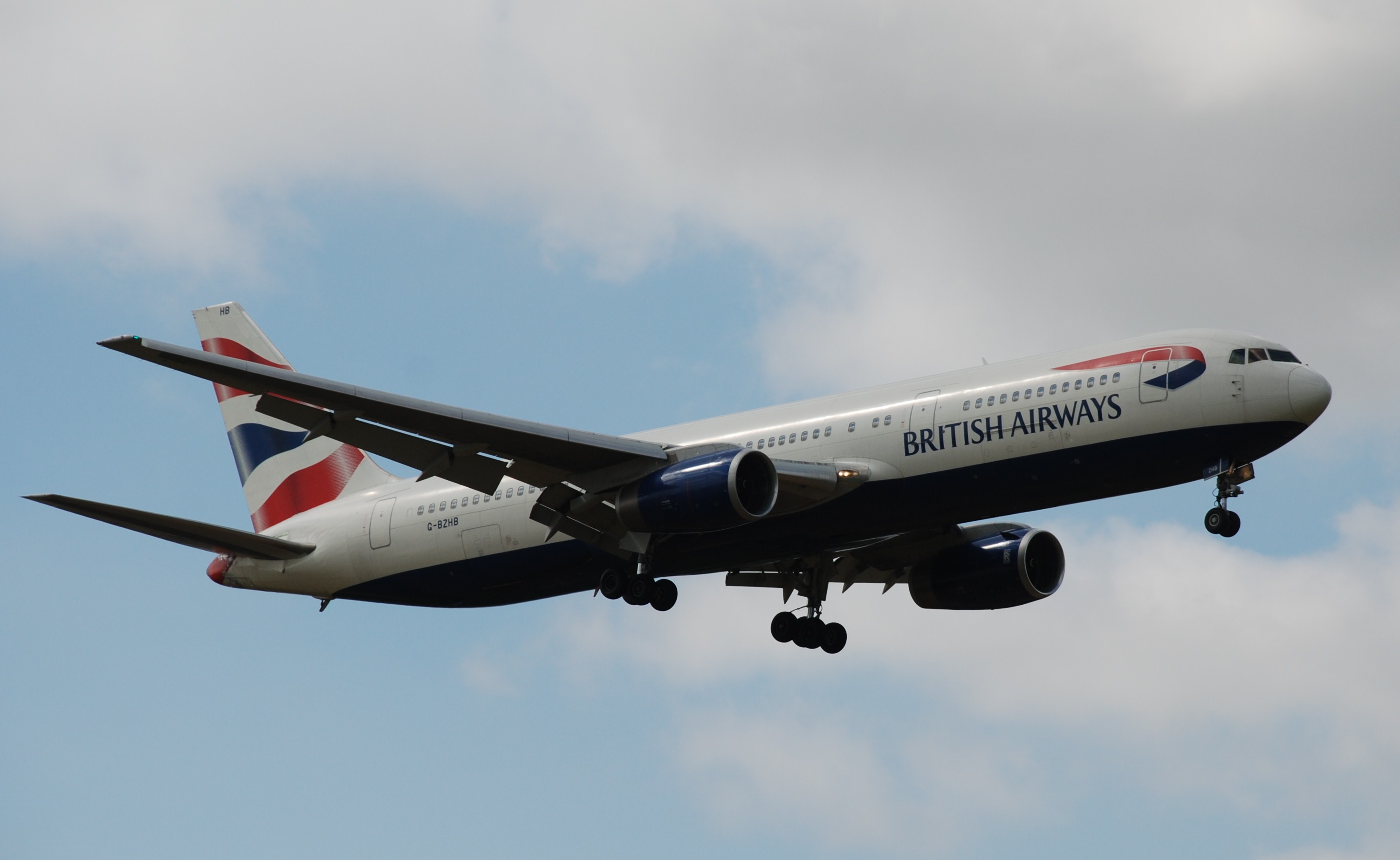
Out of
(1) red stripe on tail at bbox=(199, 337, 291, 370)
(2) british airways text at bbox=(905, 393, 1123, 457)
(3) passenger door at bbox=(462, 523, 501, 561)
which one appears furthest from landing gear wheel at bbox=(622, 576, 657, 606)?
(1) red stripe on tail at bbox=(199, 337, 291, 370)

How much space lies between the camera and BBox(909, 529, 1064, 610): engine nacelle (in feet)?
123

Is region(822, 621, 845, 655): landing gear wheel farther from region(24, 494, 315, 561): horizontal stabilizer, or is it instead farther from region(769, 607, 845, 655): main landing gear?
region(24, 494, 315, 561): horizontal stabilizer

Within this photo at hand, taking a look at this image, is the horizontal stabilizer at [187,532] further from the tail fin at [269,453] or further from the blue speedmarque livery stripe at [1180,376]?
the blue speedmarque livery stripe at [1180,376]

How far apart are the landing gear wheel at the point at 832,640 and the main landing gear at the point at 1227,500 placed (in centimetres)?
1114

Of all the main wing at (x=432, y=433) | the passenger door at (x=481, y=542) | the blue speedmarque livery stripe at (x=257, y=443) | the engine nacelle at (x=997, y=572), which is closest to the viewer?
the main wing at (x=432, y=433)

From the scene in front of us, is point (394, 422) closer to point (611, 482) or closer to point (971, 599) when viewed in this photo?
point (611, 482)

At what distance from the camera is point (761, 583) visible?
38.9m

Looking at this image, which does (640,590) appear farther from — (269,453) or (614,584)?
(269,453)

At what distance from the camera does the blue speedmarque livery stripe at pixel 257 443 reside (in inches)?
1624

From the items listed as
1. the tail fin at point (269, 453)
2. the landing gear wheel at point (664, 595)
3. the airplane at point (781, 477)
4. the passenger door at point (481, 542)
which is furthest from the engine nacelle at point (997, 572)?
the tail fin at point (269, 453)

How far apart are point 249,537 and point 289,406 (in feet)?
28.3

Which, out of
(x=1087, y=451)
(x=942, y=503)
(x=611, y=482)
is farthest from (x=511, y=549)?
(x=1087, y=451)

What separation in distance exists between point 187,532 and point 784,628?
14.1 meters

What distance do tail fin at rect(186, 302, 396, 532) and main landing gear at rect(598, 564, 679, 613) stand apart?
28.3ft
